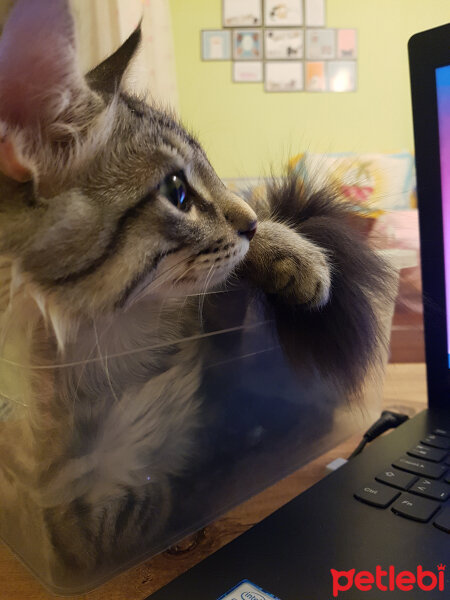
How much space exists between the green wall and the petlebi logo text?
1.94 meters

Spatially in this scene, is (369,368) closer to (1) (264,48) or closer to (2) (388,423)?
(2) (388,423)

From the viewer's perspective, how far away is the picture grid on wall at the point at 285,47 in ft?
6.96

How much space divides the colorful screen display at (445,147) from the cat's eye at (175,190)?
9.7 inches

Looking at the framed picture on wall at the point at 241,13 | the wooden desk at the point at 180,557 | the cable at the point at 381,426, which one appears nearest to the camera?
the wooden desk at the point at 180,557

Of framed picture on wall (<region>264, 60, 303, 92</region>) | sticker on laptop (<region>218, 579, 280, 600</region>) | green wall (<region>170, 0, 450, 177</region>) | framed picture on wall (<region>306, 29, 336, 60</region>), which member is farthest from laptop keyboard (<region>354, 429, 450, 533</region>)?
framed picture on wall (<region>306, 29, 336, 60</region>)

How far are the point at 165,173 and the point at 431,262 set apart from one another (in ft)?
0.90

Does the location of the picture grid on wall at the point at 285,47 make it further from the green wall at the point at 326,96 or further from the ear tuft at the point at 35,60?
the ear tuft at the point at 35,60

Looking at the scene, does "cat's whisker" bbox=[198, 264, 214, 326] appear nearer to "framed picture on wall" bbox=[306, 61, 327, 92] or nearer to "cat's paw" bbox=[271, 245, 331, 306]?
"cat's paw" bbox=[271, 245, 331, 306]

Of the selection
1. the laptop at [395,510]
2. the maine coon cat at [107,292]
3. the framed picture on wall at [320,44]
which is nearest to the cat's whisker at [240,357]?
the maine coon cat at [107,292]

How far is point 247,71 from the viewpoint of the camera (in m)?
2.17

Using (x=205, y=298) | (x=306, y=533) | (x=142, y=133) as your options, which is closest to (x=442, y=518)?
(x=306, y=533)

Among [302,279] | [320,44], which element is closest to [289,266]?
Result: [302,279]

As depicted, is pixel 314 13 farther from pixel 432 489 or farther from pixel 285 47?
pixel 432 489

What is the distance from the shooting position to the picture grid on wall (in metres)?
2.12
